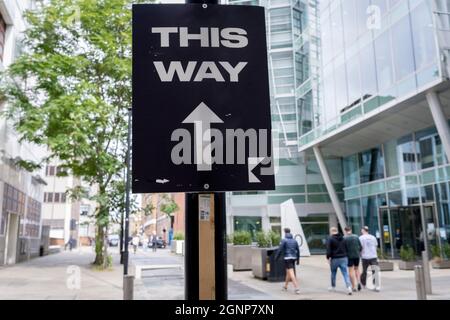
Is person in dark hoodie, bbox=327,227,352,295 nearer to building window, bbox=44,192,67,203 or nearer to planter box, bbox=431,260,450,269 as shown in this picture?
planter box, bbox=431,260,450,269

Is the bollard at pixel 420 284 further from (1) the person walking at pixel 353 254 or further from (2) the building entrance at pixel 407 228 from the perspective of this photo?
(2) the building entrance at pixel 407 228

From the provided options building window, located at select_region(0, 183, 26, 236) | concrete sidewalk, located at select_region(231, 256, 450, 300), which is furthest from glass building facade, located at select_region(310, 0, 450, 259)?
building window, located at select_region(0, 183, 26, 236)

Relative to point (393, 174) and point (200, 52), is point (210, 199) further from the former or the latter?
point (393, 174)

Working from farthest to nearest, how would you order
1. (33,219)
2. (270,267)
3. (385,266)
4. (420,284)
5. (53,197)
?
(53,197) → (33,219) → (385,266) → (270,267) → (420,284)

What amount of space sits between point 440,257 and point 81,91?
1513 centimetres

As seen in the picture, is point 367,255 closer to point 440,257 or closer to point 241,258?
point 440,257

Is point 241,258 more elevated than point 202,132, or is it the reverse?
point 202,132

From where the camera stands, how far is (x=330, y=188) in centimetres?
2747

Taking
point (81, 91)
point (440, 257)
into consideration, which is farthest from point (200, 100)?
point (440, 257)

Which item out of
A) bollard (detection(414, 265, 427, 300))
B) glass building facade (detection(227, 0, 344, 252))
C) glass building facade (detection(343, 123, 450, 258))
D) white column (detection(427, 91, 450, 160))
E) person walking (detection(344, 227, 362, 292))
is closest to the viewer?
bollard (detection(414, 265, 427, 300))

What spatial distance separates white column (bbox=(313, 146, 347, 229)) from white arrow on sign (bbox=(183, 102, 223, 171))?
85.1 ft

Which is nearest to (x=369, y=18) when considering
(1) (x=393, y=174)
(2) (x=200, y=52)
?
(1) (x=393, y=174)

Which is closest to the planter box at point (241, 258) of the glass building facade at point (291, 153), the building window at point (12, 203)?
the building window at point (12, 203)

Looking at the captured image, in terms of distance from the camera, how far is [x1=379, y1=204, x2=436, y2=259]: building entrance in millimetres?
20141
